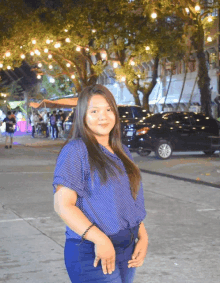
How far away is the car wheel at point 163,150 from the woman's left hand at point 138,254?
17.9m

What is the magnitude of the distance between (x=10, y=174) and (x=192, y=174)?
482 centimetres

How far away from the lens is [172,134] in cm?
2145

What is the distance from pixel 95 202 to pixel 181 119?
19.1 metres

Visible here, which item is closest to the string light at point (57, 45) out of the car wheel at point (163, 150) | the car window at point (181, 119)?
the car window at point (181, 119)

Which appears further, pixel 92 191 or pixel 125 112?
pixel 125 112

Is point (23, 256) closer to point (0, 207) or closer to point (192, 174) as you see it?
point (0, 207)

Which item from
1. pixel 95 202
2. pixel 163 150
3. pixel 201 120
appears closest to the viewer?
pixel 95 202

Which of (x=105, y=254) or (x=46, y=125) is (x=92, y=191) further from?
(x=46, y=125)

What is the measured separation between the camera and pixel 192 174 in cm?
1602

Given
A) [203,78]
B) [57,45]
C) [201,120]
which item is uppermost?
[57,45]

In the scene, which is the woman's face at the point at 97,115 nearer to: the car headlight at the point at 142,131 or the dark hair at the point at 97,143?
the dark hair at the point at 97,143

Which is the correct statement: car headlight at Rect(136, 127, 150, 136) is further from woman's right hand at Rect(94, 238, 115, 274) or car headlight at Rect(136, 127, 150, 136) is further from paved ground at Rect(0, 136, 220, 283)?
woman's right hand at Rect(94, 238, 115, 274)

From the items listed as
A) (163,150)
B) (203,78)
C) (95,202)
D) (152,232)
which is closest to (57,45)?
(203,78)

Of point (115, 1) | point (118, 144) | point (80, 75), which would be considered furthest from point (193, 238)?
point (80, 75)
